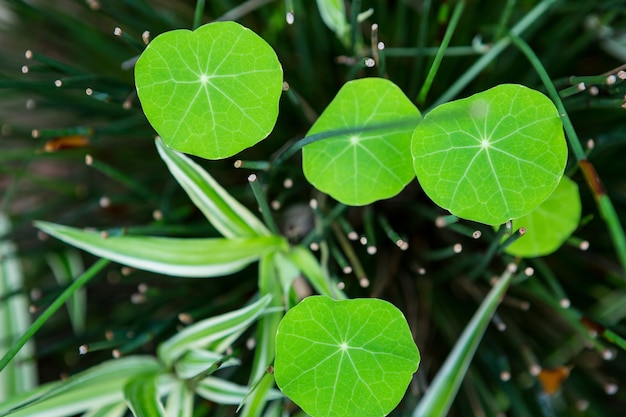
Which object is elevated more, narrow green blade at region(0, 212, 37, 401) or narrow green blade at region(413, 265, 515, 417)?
narrow green blade at region(0, 212, 37, 401)

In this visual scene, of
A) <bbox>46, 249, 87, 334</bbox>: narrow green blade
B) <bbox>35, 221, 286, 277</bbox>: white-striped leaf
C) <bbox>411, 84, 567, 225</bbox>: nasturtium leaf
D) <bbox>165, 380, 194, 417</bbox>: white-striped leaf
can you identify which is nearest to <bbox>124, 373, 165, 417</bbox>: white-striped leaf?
<bbox>165, 380, 194, 417</bbox>: white-striped leaf

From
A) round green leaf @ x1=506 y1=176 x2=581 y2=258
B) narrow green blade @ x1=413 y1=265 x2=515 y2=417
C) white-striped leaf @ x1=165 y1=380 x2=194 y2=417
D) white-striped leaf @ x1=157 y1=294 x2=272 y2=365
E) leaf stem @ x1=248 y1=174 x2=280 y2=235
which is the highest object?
leaf stem @ x1=248 y1=174 x2=280 y2=235

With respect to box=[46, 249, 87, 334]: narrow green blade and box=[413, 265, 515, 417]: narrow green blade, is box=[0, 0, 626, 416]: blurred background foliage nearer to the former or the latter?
box=[46, 249, 87, 334]: narrow green blade

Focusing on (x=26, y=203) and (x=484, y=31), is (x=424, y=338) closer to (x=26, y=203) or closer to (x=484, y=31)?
(x=484, y=31)

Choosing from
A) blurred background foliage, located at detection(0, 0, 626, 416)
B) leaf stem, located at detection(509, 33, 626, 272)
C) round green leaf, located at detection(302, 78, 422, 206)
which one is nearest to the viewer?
leaf stem, located at detection(509, 33, 626, 272)

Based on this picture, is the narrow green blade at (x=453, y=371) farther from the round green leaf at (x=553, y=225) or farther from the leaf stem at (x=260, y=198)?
the leaf stem at (x=260, y=198)

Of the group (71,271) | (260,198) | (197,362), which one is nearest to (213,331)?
(197,362)

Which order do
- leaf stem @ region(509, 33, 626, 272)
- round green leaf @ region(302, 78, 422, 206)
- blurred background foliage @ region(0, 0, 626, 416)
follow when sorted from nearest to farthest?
leaf stem @ region(509, 33, 626, 272) → round green leaf @ region(302, 78, 422, 206) → blurred background foliage @ region(0, 0, 626, 416)
